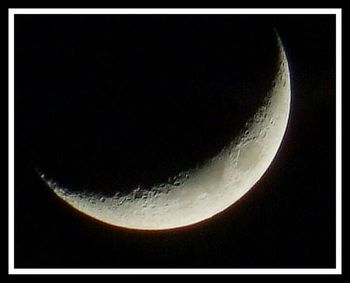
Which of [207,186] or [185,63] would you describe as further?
[207,186]

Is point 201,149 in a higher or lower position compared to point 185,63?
lower

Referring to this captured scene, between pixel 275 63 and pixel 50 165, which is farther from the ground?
pixel 275 63

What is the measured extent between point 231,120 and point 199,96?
23cm

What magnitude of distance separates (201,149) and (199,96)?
0.29 metres

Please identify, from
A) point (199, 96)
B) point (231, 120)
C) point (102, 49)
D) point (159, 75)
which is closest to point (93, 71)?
point (102, 49)

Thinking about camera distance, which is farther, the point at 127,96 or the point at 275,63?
the point at 275,63

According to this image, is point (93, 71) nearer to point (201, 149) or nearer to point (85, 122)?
point (85, 122)

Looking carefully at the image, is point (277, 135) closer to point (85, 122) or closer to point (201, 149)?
point (201, 149)

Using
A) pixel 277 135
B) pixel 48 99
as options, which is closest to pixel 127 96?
pixel 48 99

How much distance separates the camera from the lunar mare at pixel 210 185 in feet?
10.8

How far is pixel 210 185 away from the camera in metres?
3.35

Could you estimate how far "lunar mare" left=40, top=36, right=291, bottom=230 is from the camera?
330cm

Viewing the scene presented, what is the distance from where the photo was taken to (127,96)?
3.02 m

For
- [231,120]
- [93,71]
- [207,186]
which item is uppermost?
[93,71]
